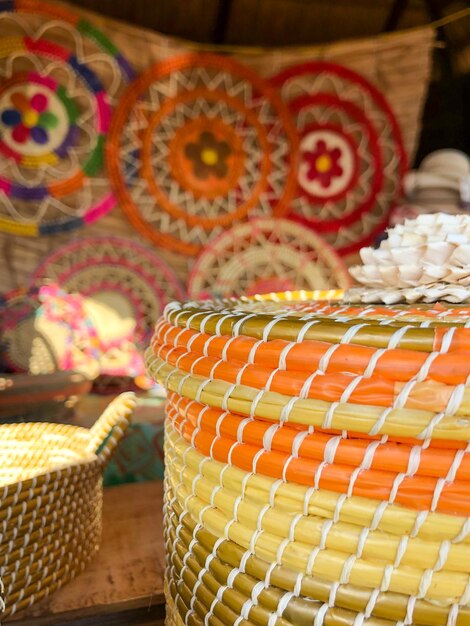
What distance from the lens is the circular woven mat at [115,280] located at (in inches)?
62.7

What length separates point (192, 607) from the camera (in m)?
0.41

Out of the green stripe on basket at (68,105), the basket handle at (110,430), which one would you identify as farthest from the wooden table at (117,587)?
the green stripe on basket at (68,105)

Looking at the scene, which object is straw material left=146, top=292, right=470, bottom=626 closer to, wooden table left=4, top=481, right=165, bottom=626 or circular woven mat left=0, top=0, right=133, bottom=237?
wooden table left=4, top=481, right=165, bottom=626

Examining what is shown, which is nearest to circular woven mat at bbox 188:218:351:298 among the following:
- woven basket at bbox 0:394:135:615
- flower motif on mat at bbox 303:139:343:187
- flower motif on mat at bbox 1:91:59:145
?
flower motif on mat at bbox 303:139:343:187

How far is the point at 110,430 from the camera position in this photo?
0.67m

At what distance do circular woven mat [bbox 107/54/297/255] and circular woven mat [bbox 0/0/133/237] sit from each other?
70 mm

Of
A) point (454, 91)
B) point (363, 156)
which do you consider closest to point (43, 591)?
point (363, 156)

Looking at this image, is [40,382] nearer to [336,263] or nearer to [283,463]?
[283,463]

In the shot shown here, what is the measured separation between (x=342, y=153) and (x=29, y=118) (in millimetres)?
1033

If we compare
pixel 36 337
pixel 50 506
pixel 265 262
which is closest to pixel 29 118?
pixel 36 337

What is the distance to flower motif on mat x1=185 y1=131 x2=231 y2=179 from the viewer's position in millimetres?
1771

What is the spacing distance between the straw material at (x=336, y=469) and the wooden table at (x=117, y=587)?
0.27 m

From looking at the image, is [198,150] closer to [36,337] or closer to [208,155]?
[208,155]

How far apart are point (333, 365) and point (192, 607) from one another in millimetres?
241
